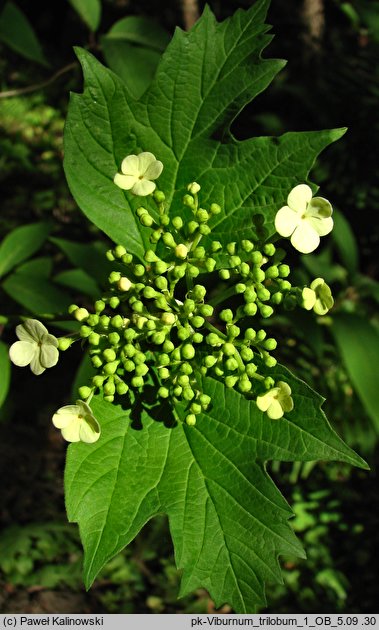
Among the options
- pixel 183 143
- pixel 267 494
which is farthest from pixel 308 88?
pixel 267 494

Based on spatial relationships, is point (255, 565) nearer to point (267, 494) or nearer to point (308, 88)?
point (267, 494)

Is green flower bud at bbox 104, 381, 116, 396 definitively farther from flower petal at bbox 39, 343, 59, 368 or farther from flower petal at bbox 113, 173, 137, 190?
flower petal at bbox 113, 173, 137, 190

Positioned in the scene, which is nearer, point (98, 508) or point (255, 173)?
point (98, 508)

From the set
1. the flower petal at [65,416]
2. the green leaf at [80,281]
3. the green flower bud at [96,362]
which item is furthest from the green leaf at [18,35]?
the flower petal at [65,416]

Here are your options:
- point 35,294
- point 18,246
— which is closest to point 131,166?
point 35,294

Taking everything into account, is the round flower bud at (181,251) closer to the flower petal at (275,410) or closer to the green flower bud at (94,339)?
the green flower bud at (94,339)

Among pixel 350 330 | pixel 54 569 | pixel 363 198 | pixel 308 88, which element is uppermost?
pixel 308 88

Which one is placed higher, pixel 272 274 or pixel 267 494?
pixel 272 274

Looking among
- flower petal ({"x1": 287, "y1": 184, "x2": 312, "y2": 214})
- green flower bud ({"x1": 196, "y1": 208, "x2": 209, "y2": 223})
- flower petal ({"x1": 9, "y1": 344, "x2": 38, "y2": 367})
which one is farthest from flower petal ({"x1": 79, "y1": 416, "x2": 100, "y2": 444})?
flower petal ({"x1": 287, "y1": 184, "x2": 312, "y2": 214})
